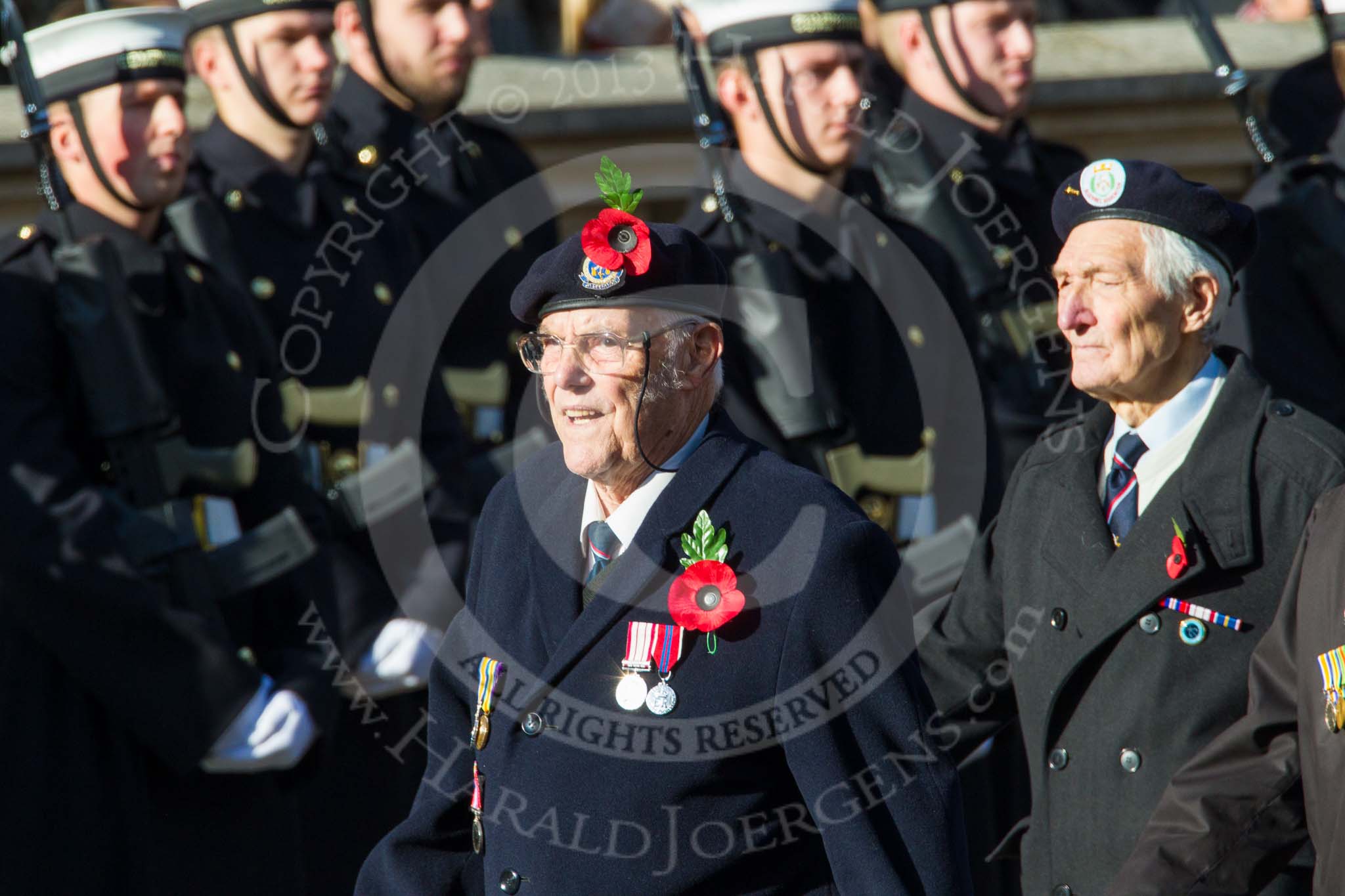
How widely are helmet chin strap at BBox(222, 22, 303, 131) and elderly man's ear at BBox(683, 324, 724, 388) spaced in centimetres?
238

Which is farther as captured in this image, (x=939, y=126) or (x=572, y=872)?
(x=939, y=126)

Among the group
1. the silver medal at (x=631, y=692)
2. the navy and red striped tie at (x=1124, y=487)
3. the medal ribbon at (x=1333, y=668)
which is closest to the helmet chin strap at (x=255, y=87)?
the navy and red striped tie at (x=1124, y=487)

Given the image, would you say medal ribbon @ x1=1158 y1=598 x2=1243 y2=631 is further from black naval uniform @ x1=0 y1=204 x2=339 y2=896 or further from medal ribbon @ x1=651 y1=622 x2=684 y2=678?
black naval uniform @ x1=0 y1=204 x2=339 y2=896

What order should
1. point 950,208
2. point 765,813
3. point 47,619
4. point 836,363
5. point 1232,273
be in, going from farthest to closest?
1. point 950,208
2. point 836,363
3. point 47,619
4. point 1232,273
5. point 765,813

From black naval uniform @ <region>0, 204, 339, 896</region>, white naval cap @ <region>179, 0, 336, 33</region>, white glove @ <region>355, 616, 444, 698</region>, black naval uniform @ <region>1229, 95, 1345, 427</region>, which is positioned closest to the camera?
black naval uniform @ <region>0, 204, 339, 896</region>

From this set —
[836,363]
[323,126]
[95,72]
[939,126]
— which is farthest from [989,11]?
[95,72]

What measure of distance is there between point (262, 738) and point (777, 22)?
2314mm

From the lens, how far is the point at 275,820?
4781 millimetres

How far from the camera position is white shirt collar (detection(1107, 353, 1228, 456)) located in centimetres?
374

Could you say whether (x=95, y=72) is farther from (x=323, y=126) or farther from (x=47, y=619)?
(x=47, y=619)

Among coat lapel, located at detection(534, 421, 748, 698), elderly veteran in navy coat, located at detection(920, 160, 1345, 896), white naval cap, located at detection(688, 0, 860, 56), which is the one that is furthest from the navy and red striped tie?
white naval cap, located at detection(688, 0, 860, 56)

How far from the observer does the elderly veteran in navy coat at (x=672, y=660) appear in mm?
2979

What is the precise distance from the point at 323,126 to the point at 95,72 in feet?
2.85

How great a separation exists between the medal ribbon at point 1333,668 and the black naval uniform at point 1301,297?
2762 millimetres
